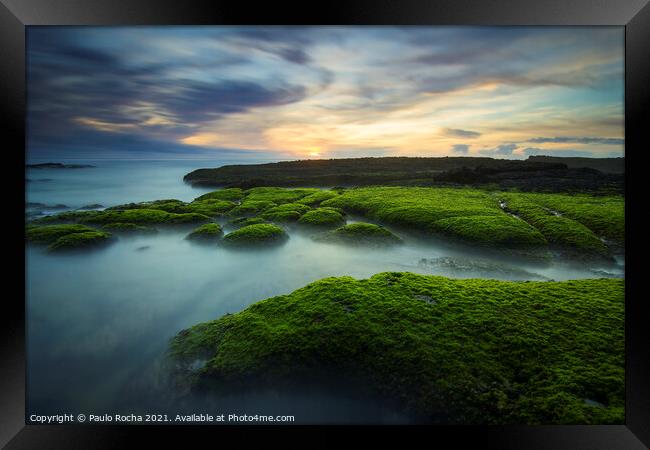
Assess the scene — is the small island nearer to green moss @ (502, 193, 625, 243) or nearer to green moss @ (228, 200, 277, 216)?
green moss @ (228, 200, 277, 216)

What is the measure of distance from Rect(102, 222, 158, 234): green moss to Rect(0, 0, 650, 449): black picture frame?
4.38 ft

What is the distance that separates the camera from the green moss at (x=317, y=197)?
557 cm

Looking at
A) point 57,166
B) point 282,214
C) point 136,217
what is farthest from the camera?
point 282,214

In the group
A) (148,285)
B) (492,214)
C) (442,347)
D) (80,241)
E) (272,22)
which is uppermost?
(272,22)

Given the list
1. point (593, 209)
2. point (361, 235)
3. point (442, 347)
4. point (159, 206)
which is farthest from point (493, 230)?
point (159, 206)

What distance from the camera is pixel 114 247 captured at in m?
4.39

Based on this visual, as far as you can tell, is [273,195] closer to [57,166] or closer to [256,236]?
[256,236]

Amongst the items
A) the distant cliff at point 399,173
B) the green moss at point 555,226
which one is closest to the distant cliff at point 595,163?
the distant cliff at point 399,173

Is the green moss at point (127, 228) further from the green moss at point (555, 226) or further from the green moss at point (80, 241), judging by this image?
the green moss at point (555, 226)

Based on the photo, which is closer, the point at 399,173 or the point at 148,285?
the point at 148,285

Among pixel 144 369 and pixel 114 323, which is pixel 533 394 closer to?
pixel 144 369

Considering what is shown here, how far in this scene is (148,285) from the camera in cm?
401

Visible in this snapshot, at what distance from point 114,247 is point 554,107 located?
6161 mm

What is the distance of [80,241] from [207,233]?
1.64 metres
